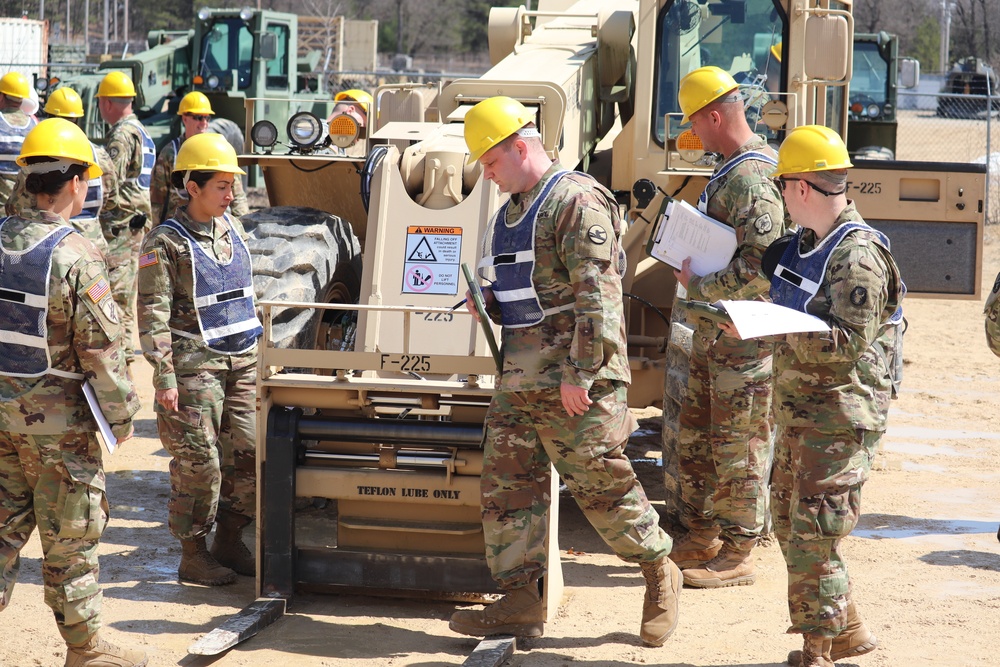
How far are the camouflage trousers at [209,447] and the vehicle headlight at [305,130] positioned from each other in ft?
5.60

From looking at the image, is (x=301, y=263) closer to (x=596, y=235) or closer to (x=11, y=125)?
(x=596, y=235)

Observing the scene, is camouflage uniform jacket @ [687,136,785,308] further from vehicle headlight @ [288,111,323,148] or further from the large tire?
vehicle headlight @ [288,111,323,148]

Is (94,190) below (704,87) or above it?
below

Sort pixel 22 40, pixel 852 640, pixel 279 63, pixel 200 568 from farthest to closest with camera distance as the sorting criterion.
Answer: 1. pixel 22 40
2. pixel 279 63
3. pixel 200 568
4. pixel 852 640

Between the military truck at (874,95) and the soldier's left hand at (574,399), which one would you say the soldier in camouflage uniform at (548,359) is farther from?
the military truck at (874,95)

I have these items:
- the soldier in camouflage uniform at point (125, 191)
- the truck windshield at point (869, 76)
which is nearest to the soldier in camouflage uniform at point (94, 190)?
the soldier in camouflage uniform at point (125, 191)

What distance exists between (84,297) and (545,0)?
4.88 meters

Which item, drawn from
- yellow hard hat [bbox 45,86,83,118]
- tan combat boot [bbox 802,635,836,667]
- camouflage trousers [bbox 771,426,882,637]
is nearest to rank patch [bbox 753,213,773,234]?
camouflage trousers [bbox 771,426,882,637]

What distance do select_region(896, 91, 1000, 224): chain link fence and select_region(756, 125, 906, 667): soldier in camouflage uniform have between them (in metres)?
14.3

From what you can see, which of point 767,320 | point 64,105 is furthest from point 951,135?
point 767,320

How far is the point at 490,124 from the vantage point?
4.58 meters

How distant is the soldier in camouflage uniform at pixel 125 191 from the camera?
31.0ft

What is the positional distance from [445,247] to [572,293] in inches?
41.2

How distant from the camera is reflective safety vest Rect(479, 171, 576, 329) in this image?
15.3 ft
